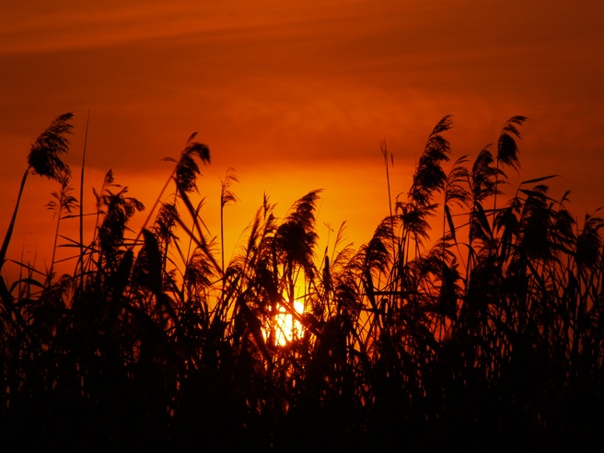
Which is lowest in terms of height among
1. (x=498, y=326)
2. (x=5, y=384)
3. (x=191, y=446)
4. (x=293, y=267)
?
(x=191, y=446)

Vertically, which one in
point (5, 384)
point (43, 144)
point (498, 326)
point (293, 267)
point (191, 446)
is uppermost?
point (43, 144)

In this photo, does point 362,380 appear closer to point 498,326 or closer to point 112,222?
point 498,326

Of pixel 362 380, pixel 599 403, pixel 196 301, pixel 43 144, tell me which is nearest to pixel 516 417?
pixel 599 403

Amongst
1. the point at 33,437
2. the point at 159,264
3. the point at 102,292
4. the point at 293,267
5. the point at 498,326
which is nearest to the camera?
the point at 159,264

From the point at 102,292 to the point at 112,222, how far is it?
64 cm

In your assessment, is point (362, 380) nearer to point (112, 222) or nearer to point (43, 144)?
point (112, 222)

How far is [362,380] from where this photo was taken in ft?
15.1

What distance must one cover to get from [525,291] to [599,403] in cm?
82

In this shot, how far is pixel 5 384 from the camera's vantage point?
13.8 feet

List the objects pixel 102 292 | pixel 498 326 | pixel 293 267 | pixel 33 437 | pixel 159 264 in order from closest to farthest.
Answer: pixel 159 264 → pixel 33 437 → pixel 102 292 → pixel 498 326 → pixel 293 267

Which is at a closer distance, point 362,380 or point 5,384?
point 5,384

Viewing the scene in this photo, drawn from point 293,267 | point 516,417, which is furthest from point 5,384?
point 516,417

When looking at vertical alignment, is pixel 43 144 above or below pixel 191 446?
above

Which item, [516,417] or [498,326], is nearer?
[516,417]
